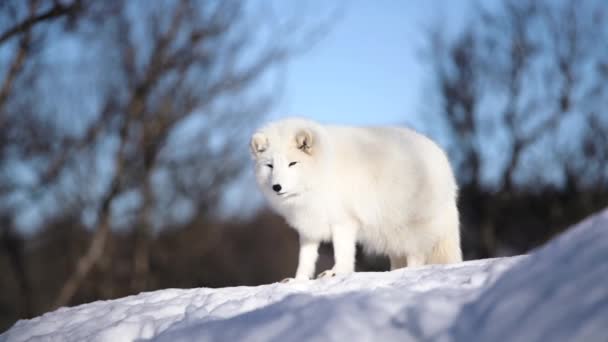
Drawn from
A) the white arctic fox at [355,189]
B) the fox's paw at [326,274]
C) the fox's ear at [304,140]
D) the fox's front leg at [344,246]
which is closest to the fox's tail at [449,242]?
the white arctic fox at [355,189]

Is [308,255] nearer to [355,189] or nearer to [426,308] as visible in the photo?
[355,189]

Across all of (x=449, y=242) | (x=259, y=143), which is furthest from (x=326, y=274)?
(x=449, y=242)

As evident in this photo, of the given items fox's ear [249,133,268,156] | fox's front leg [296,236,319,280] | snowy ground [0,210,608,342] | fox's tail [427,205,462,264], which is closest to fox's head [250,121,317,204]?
fox's ear [249,133,268,156]

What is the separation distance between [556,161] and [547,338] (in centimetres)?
1444

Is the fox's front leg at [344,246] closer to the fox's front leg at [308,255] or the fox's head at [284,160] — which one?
the fox's front leg at [308,255]

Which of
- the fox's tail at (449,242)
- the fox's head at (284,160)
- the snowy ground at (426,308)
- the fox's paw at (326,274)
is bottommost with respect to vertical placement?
the fox's tail at (449,242)

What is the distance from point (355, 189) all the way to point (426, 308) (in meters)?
2.29

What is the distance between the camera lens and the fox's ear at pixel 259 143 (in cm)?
468

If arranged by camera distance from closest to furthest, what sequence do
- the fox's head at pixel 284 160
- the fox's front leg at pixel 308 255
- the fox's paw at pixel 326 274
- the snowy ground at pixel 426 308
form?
the snowy ground at pixel 426 308, the fox's paw at pixel 326 274, the fox's head at pixel 284 160, the fox's front leg at pixel 308 255

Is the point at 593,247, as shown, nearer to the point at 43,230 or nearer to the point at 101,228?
the point at 101,228

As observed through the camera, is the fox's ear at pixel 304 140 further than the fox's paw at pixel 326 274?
Yes

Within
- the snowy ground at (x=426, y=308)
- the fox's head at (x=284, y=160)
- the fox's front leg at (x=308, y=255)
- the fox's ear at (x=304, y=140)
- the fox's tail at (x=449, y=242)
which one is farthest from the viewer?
the fox's tail at (x=449, y=242)

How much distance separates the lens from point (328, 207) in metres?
4.57

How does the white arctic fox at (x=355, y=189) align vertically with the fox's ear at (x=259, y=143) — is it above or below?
below
